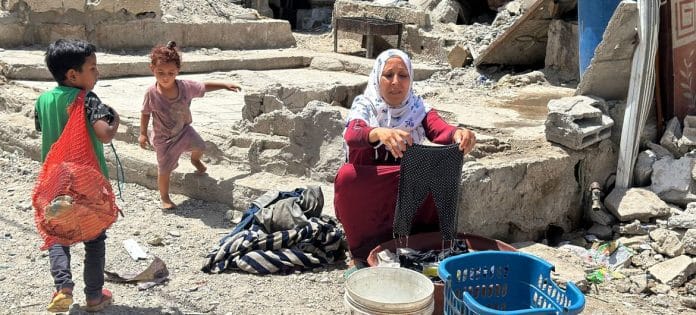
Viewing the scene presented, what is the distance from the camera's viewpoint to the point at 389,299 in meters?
3.64

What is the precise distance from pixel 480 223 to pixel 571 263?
0.59m

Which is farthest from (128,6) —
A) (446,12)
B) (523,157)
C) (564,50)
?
(523,157)

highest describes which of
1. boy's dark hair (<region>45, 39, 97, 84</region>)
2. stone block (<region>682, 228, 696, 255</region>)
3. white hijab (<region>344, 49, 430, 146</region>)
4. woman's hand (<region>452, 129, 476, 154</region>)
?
boy's dark hair (<region>45, 39, 97, 84</region>)

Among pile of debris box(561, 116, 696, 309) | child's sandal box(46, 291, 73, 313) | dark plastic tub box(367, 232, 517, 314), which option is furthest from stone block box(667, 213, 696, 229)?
child's sandal box(46, 291, 73, 313)

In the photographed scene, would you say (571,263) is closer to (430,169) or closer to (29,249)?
(430,169)

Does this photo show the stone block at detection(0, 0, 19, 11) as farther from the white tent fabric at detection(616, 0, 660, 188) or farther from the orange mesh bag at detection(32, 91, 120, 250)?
the white tent fabric at detection(616, 0, 660, 188)

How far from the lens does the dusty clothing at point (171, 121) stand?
5359 mm

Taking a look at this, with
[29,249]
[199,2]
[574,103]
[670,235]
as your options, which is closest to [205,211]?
[29,249]

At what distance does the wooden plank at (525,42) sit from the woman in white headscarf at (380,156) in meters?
4.74

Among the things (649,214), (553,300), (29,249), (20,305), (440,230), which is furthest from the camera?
(649,214)

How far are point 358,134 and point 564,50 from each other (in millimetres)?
5491

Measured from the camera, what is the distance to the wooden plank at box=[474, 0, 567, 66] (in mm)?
8969

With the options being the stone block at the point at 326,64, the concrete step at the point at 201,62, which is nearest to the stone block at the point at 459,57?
the concrete step at the point at 201,62

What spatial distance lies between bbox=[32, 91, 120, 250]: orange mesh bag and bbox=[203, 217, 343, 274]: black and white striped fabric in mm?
910
